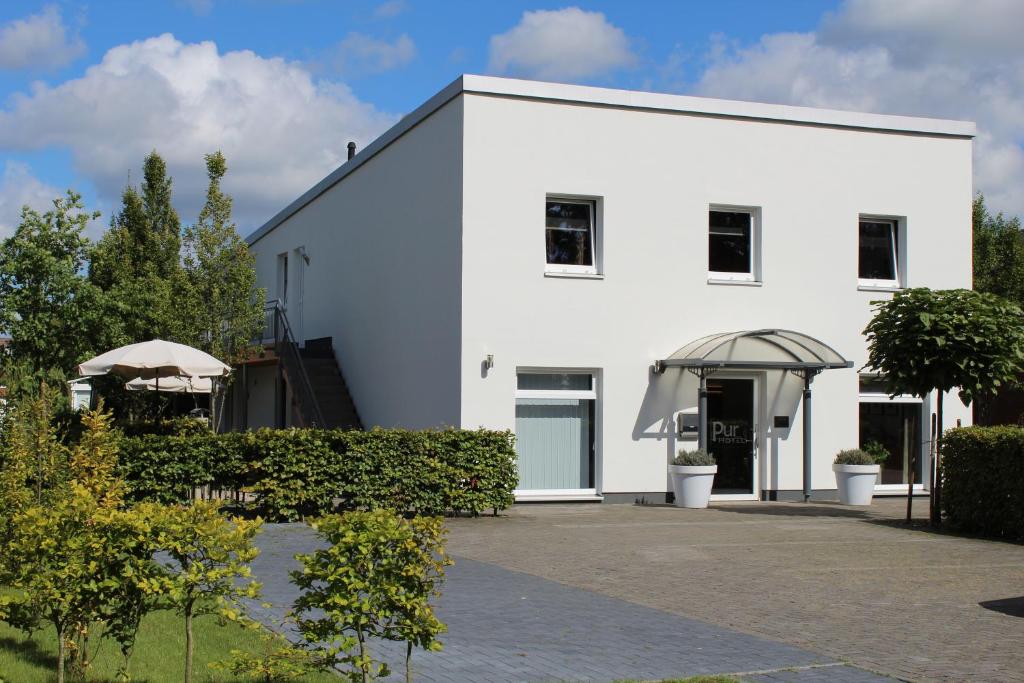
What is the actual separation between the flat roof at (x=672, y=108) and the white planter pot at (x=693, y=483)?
19.9ft

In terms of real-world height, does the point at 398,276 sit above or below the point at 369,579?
above

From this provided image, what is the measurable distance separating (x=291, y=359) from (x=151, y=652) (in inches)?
677

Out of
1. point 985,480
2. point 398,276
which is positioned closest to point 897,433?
point 985,480

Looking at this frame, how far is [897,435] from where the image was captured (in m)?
20.9

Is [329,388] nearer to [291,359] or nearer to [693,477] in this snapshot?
[291,359]

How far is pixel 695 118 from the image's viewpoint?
19625 mm

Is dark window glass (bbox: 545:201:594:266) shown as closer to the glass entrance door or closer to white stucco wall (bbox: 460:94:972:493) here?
white stucco wall (bbox: 460:94:972:493)

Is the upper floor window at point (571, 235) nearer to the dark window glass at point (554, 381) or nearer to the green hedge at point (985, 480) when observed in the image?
the dark window glass at point (554, 381)

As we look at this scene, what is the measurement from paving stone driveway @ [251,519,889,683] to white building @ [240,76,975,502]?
8.21 metres

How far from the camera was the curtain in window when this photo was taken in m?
18.7

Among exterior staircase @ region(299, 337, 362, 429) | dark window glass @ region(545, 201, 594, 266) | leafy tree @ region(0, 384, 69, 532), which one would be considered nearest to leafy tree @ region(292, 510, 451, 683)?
leafy tree @ region(0, 384, 69, 532)

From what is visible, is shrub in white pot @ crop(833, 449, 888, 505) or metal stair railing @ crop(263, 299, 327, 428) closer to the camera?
shrub in white pot @ crop(833, 449, 888, 505)

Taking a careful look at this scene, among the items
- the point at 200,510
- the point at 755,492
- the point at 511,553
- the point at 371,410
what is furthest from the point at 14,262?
Result: the point at 200,510

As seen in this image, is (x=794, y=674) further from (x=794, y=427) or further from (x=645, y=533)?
(x=794, y=427)
